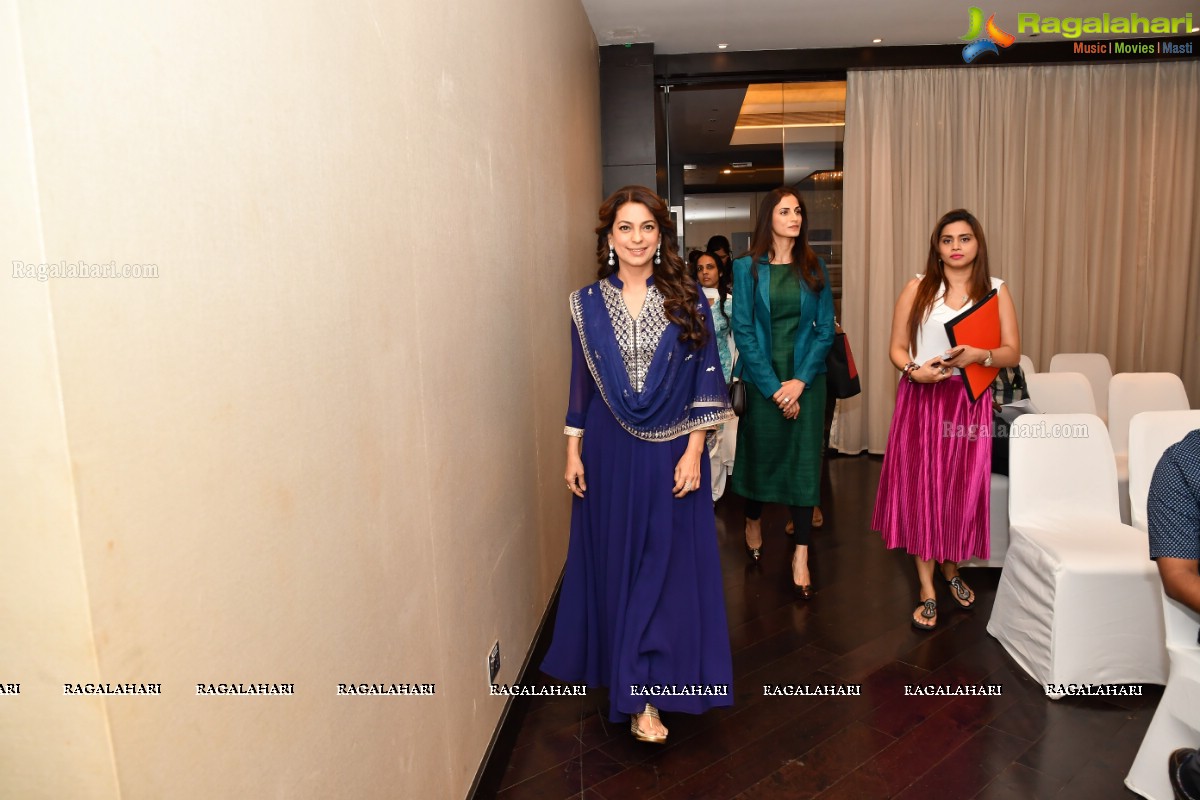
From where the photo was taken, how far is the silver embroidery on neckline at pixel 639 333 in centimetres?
238

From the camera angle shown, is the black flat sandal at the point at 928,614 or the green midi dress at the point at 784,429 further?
the green midi dress at the point at 784,429

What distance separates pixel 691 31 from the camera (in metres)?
5.55

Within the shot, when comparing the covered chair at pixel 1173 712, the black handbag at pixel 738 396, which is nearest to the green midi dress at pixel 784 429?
the black handbag at pixel 738 396

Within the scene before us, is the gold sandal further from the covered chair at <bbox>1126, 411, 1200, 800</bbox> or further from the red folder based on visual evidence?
the red folder

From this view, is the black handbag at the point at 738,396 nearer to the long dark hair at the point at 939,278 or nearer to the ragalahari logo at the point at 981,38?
the long dark hair at the point at 939,278

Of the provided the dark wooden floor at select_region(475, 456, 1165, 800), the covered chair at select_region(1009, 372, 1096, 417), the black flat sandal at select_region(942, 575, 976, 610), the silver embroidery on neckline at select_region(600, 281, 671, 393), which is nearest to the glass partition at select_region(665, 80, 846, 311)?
the covered chair at select_region(1009, 372, 1096, 417)

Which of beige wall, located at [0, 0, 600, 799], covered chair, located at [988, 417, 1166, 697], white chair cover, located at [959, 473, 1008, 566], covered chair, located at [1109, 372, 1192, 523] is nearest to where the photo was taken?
beige wall, located at [0, 0, 600, 799]

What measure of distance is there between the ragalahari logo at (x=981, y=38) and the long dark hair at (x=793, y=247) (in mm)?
3184

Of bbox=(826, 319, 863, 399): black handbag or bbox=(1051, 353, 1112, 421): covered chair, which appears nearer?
bbox=(826, 319, 863, 399): black handbag

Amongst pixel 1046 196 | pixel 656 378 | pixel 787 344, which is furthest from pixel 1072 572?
pixel 1046 196

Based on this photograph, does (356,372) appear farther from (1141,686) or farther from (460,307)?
(1141,686)

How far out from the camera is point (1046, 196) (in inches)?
250

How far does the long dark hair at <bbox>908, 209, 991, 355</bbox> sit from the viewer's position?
10.5 ft

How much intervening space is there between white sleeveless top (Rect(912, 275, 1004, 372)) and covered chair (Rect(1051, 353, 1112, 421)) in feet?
7.65
